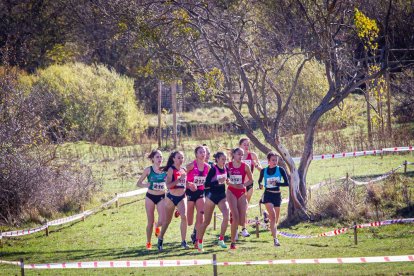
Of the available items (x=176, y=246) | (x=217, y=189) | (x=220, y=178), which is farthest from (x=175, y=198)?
(x=176, y=246)

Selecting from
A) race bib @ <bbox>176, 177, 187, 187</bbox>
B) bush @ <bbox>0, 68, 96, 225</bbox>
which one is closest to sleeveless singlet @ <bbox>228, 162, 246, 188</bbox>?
race bib @ <bbox>176, 177, 187, 187</bbox>

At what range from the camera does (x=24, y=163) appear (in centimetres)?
2061

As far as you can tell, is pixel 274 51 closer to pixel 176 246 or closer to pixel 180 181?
pixel 180 181

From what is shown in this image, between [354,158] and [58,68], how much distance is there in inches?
785

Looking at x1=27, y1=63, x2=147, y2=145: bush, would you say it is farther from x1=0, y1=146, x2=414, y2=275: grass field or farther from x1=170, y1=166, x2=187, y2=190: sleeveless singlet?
x1=170, y1=166, x2=187, y2=190: sleeveless singlet

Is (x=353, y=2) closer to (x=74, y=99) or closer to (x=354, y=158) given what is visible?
(x=354, y=158)

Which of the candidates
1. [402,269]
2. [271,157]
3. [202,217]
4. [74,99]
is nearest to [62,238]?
[202,217]

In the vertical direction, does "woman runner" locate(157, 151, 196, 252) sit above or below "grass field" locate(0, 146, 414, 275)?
above

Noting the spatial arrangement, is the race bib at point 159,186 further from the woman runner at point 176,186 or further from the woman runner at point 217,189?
the woman runner at point 217,189

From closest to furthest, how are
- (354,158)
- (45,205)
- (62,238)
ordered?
(62,238) < (45,205) < (354,158)

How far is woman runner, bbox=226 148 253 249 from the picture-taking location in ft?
50.2

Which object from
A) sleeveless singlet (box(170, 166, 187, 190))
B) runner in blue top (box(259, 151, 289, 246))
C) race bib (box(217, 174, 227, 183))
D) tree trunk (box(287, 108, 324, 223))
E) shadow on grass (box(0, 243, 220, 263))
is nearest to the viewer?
shadow on grass (box(0, 243, 220, 263))

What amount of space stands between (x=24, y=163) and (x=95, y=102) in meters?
20.7

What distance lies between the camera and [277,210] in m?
16.0
